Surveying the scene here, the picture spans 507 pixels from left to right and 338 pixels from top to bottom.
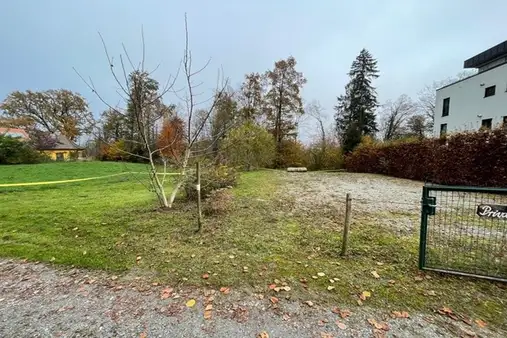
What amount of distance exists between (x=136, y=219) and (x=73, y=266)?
5.76 ft

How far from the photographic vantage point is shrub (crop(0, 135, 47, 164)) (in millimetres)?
22252

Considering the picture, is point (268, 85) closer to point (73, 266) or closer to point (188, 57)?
point (188, 57)

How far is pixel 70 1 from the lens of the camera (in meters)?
5.91

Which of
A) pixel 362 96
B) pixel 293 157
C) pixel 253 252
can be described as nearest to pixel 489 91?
pixel 362 96

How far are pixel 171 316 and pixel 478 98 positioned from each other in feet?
65.2

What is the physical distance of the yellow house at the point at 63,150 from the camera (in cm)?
2984

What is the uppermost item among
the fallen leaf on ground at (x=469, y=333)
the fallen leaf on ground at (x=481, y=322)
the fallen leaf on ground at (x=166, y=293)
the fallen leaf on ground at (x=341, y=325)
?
the fallen leaf on ground at (x=481, y=322)

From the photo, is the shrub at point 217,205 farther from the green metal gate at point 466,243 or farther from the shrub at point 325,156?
the shrub at point 325,156

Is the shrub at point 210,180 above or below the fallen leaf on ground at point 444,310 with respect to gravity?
above

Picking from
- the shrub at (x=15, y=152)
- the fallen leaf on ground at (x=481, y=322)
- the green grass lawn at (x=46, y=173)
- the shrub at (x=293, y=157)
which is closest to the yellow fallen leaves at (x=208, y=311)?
the fallen leaf on ground at (x=481, y=322)

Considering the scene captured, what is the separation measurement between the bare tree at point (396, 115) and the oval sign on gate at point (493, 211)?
29.3 m

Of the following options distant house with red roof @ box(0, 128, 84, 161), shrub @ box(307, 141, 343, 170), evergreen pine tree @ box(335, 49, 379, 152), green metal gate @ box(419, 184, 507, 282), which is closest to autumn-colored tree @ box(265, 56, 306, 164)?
shrub @ box(307, 141, 343, 170)

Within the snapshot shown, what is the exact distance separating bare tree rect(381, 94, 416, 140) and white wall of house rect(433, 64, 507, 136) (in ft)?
36.1

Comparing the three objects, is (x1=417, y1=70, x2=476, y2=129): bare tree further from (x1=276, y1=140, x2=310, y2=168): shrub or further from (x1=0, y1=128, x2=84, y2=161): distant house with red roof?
(x1=0, y1=128, x2=84, y2=161): distant house with red roof
